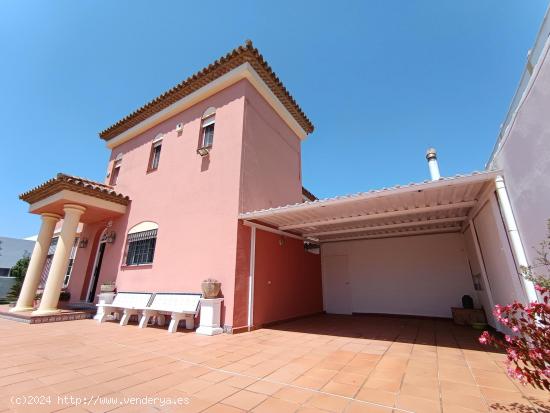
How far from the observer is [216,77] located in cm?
879

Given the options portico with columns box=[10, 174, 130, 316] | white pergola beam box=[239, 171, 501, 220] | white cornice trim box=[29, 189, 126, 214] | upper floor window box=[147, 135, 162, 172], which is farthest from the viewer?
upper floor window box=[147, 135, 162, 172]

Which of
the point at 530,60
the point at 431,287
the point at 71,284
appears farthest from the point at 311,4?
the point at 71,284

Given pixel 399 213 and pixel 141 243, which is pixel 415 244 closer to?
pixel 399 213

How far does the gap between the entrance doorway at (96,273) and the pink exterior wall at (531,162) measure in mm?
14072

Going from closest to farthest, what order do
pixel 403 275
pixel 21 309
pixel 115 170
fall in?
pixel 21 309 < pixel 403 275 < pixel 115 170

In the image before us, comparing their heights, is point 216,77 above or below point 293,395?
above

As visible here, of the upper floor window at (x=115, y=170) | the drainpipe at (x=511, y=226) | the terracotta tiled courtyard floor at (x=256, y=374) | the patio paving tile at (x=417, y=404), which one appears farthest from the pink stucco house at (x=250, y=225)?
the patio paving tile at (x=417, y=404)

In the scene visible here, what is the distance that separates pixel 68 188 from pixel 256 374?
8890mm

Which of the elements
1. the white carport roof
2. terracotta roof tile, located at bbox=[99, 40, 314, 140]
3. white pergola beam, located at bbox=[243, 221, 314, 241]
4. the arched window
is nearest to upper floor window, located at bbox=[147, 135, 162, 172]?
terracotta roof tile, located at bbox=[99, 40, 314, 140]

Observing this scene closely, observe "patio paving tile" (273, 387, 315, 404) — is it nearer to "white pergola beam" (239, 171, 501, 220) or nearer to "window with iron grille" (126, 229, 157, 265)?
"white pergola beam" (239, 171, 501, 220)

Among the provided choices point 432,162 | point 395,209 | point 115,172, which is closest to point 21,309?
point 115,172

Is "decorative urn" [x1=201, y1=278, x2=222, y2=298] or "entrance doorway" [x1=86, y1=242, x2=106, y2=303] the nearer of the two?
"decorative urn" [x1=201, y1=278, x2=222, y2=298]

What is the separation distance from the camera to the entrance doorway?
35.0 ft

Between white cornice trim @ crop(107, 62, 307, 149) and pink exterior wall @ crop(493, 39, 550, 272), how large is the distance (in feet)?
24.0
